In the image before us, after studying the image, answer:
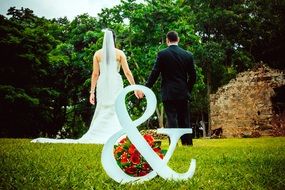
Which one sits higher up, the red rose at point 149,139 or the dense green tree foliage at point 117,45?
the dense green tree foliage at point 117,45

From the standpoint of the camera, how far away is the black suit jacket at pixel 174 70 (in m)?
7.46

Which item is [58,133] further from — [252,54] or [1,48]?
[252,54]

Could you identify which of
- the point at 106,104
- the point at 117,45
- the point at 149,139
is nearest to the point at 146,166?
the point at 149,139

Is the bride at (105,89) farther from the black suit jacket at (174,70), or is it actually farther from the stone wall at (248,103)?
the stone wall at (248,103)

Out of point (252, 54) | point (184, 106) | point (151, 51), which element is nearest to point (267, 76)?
point (151, 51)

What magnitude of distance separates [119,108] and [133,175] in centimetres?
82

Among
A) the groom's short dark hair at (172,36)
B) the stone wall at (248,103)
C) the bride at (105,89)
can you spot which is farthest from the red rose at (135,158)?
the stone wall at (248,103)

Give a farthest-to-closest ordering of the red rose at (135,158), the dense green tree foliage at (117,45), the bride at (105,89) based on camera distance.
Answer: the dense green tree foliage at (117,45)
the bride at (105,89)
the red rose at (135,158)

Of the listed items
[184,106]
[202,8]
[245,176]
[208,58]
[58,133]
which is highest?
[202,8]

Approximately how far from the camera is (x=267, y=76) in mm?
21500

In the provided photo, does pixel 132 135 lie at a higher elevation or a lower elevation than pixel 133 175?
higher

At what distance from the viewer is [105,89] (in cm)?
958

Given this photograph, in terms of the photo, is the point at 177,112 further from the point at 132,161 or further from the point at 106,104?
the point at 132,161

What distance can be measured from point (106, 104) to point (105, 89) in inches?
15.0
